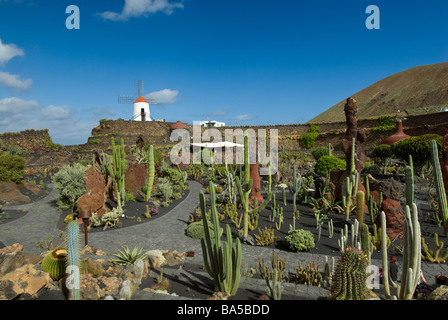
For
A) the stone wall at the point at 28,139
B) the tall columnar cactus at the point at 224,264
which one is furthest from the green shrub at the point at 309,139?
the tall columnar cactus at the point at 224,264

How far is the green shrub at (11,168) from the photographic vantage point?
12.4 meters

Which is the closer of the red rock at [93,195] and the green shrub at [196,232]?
the green shrub at [196,232]

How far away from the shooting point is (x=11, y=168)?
1288 cm

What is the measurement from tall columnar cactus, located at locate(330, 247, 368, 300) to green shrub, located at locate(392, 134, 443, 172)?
540 inches

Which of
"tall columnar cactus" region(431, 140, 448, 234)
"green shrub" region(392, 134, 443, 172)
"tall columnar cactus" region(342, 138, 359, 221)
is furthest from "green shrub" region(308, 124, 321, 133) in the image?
"tall columnar cactus" region(431, 140, 448, 234)

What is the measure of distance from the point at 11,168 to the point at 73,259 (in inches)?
470

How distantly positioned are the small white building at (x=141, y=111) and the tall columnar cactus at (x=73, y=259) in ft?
132

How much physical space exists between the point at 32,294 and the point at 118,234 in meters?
4.15

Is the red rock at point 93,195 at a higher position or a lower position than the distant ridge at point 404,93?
lower

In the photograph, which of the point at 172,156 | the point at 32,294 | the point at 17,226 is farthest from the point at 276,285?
the point at 172,156

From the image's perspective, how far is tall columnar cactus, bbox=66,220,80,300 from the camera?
12.0ft

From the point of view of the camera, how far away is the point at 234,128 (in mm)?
38188

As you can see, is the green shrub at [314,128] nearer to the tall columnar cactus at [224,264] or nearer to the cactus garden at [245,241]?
the cactus garden at [245,241]

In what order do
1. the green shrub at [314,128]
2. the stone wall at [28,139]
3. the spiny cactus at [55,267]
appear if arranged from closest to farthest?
1. the spiny cactus at [55,267]
2. the stone wall at [28,139]
3. the green shrub at [314,128]
